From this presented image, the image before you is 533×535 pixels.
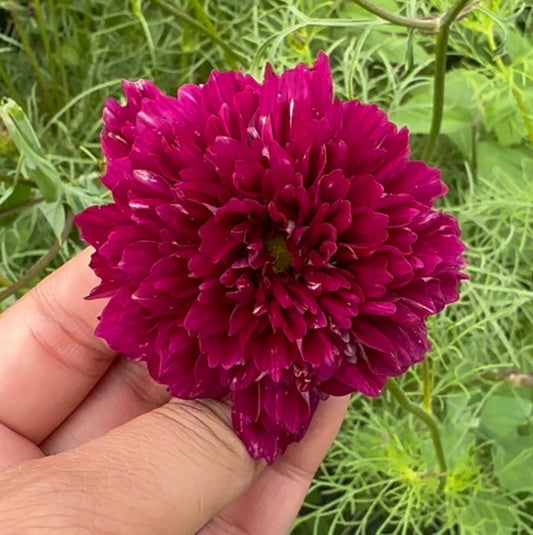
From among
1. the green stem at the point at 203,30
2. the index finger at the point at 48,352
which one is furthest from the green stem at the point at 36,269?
the green stem at the point at 203,30

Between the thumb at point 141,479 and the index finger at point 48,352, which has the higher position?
the thumb at point 141,479

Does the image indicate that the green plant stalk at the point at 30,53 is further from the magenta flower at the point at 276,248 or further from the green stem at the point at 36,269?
the magenta flower at the point at 276,248

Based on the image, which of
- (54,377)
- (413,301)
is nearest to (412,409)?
(413,301)

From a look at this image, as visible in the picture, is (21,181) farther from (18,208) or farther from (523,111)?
(523,111)

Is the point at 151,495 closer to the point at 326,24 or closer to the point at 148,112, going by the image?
the point at 148,112

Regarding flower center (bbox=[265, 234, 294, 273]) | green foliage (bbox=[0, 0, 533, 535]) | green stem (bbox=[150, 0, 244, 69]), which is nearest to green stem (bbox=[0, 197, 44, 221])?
green foliage (bbox=[0, 0, 533, 535])

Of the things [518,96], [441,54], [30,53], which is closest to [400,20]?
[441,54]

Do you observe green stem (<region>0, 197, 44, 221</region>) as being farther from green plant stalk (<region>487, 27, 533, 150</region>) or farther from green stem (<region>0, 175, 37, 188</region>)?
green plant stalk (<region>487, 27, 533, 150</region>)
